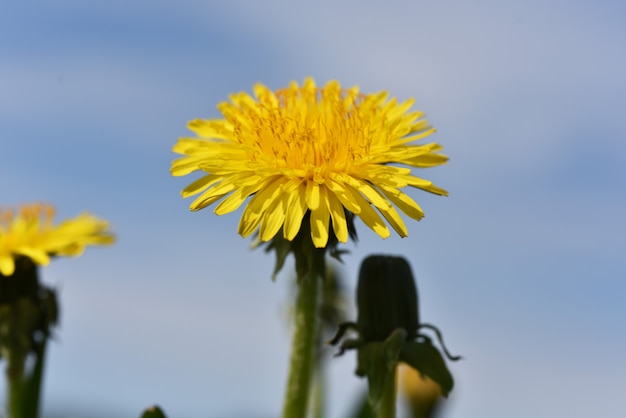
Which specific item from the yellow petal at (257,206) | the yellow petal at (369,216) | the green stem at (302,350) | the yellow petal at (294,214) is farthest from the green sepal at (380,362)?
the yellow petal at (257,206)

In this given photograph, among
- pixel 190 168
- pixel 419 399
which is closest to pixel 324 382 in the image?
pixel 419 399

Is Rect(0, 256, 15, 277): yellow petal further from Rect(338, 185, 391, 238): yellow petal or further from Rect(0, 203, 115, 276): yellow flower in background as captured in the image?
Rect(338, 185, 391, 238): yellow petal

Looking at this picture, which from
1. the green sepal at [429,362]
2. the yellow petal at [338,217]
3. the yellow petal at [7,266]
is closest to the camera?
the yellow petal at [338,217]

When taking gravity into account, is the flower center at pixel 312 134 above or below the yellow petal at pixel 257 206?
above

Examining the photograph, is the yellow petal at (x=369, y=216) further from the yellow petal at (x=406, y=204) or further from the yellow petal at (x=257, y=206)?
the yellow petal at (x=257, y=206)

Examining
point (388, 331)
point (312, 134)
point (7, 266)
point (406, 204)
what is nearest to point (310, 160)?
point (312, 134)

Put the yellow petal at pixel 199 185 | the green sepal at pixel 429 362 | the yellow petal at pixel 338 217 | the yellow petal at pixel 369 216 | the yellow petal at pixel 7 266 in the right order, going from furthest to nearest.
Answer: the yellow petal at pixel 7 266 → the yellow petal at pixel 199 185 → the green sepal at pixel 429 362 → the yellow petal at pixel 369 216 → the yellow petal at pixel 338 217

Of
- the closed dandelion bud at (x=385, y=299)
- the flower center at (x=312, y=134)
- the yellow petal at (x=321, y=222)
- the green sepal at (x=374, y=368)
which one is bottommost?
the green sepal at (x=374, y=368)
